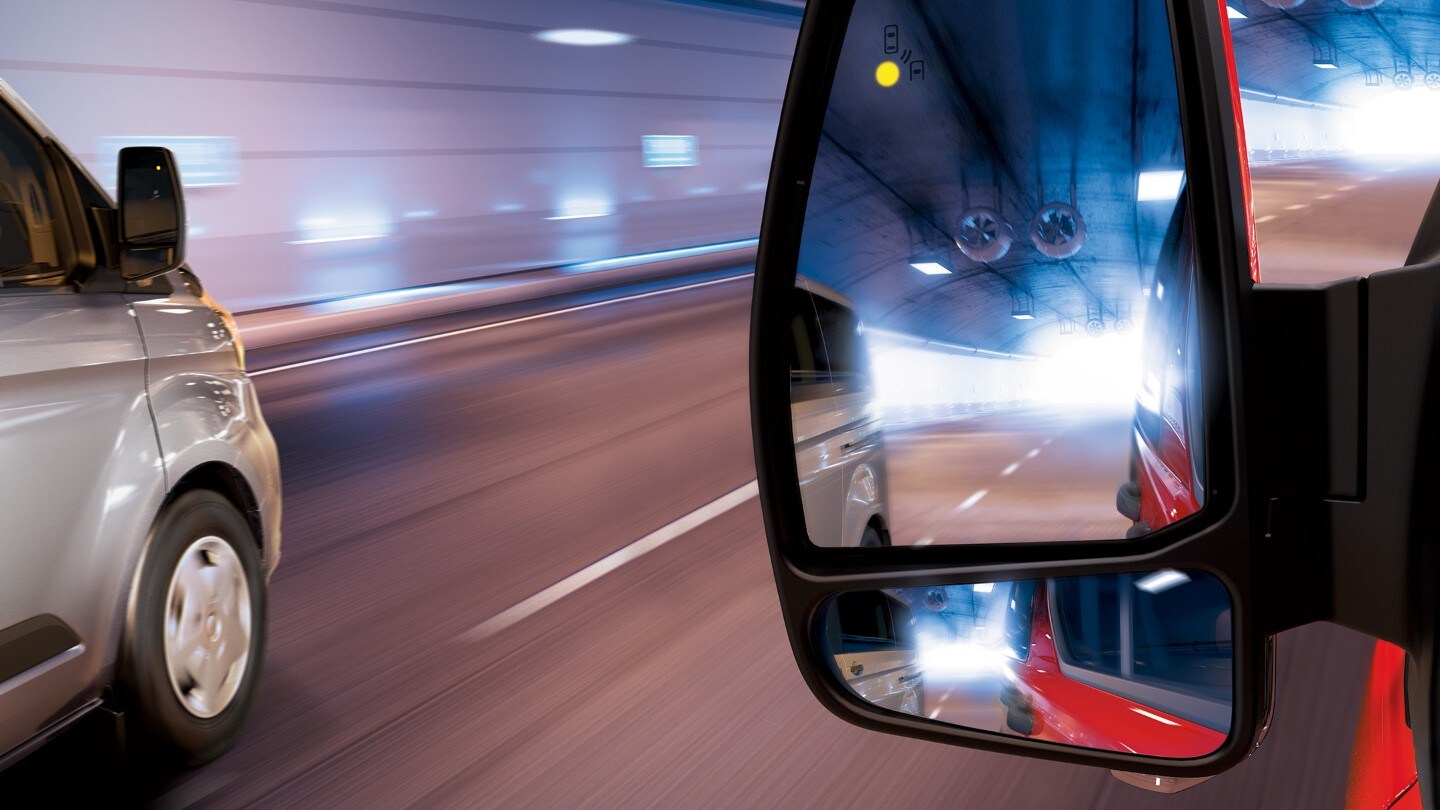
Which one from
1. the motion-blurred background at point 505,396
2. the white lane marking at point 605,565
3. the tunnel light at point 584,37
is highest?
the tunnel light at point 584,37

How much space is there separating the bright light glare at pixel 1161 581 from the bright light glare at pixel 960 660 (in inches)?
9.5

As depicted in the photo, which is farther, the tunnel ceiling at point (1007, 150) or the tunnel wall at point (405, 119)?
the tunnel wall at point (405, 119)

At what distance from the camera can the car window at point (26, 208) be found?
3.51 m

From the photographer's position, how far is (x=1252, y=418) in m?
0.95

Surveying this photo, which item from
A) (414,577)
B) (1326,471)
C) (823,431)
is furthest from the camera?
(414,577)

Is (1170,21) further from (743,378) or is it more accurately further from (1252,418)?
(743,378)

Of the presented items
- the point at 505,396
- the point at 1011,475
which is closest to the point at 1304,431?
the point at 1011,475

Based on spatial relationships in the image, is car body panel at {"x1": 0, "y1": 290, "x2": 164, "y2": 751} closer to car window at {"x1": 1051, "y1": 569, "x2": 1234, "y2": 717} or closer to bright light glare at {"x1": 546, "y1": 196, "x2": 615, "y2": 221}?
car window at {"x1": 1051, "y1": 569, "x2": 1234, "y2": 717}

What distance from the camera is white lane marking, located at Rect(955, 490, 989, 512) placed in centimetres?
132

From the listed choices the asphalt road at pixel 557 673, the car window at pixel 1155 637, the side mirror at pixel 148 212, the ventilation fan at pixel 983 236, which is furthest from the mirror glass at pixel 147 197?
the car window at pixel 1155 637

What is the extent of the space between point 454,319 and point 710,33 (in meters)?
15.8

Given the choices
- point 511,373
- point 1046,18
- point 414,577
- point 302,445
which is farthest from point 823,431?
point 511,373

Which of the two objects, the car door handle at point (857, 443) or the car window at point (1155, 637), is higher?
the car door handle at point (857, 443)

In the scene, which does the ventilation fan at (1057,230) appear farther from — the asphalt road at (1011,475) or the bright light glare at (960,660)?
the bright light glare at (960,660)
